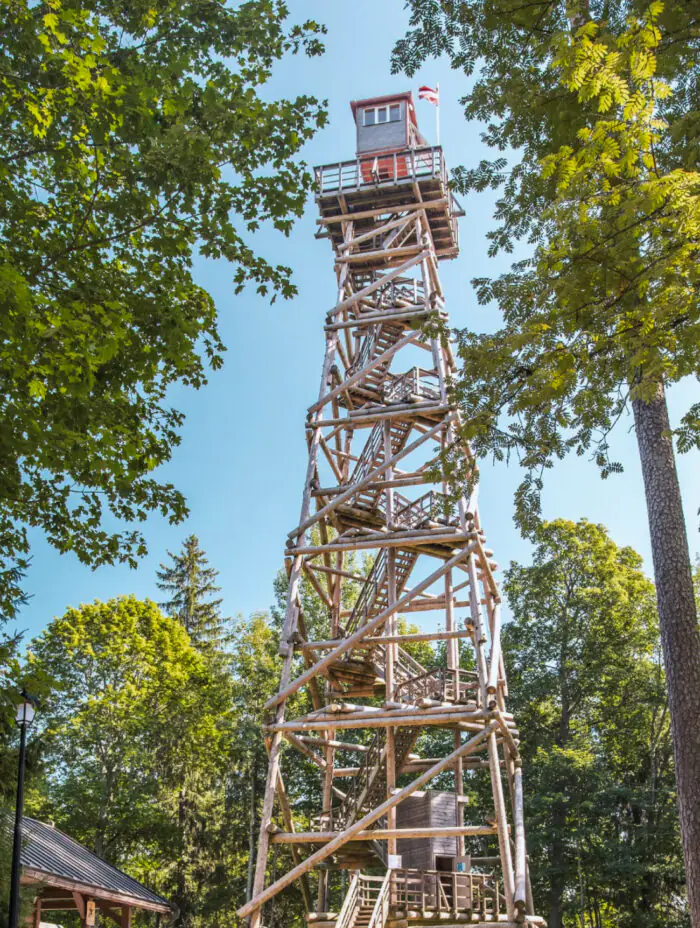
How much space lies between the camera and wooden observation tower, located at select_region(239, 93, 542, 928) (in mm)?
15469

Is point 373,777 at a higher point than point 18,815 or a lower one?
higher

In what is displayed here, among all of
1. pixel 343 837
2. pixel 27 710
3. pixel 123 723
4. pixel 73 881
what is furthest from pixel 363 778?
pixel 123 723

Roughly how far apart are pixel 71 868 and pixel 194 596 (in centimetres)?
2449

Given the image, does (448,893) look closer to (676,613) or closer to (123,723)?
(676,613)

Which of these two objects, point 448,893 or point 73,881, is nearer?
point 73,881

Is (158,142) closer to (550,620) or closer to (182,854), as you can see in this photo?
(550,620)

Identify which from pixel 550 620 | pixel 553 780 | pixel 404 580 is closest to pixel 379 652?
pixel 404 580

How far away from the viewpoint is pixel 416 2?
34.0 ft

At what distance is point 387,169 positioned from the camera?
23781 mm

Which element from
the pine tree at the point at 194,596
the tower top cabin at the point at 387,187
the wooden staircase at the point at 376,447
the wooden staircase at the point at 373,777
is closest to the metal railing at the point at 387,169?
the tower top cabin at the point at 387,187

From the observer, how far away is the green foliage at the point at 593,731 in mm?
26750

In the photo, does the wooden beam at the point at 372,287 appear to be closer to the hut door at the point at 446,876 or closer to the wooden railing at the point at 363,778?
the wooden railing at the point at 363,778

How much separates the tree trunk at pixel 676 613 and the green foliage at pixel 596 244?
0.96 meters

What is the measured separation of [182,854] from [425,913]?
20.5m
